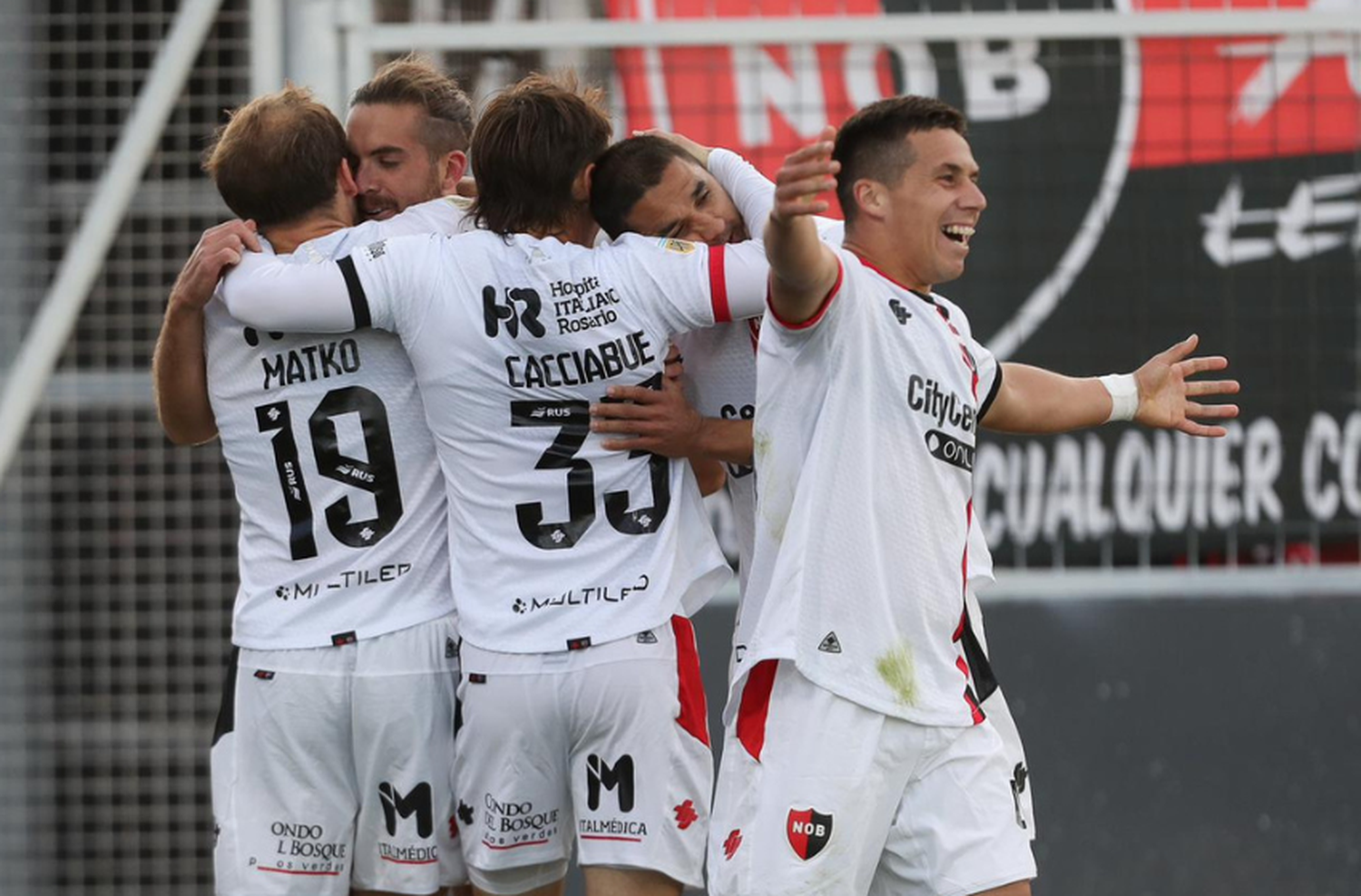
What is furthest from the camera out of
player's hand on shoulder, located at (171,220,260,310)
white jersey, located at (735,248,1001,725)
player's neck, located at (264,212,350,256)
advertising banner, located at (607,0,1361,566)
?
advertising banner, located at (607,0,1361,566)

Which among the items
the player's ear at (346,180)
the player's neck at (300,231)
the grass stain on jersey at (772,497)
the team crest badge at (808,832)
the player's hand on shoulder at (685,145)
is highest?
the player's hand on shoulder at (685,145)

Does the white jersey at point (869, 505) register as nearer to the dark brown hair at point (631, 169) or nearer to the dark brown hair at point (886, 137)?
the dark brown hair at point (886, 137)

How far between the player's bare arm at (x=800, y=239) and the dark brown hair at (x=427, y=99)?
109 centimetres

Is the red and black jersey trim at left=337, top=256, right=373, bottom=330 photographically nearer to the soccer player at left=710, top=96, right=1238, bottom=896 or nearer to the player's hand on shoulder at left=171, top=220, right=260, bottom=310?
the player's hand on shoulder at left=171, top=220, right=260, bottom=310

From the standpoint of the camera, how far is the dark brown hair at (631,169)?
12.6 feet

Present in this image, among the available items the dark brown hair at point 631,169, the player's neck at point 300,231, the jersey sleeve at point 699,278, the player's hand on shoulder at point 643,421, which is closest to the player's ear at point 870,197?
the jersey sleeve at point 699,278

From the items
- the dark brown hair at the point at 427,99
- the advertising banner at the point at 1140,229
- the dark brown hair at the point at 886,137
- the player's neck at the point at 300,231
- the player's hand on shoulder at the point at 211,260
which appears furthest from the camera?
the advertising banner at the point at 1140,229

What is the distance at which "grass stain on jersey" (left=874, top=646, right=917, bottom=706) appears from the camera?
3.49 meters

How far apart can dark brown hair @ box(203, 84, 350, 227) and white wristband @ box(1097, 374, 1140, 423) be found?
1611mm

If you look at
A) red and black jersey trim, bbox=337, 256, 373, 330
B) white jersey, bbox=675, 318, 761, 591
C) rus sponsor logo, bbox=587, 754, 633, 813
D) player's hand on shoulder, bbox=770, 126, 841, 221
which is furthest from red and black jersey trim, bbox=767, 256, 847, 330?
rus sponsor logo, bbox=587, 754, 633, 813

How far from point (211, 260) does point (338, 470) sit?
1.59ft

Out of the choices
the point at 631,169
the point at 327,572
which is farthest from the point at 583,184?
the point at 327,572

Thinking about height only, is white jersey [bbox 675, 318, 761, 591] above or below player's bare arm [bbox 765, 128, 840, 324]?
below

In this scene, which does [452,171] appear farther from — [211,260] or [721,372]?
[721,372]
